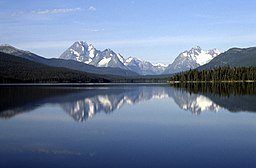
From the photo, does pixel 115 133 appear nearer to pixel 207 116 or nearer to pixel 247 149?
pixel 247 149

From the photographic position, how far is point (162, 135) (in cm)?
2277

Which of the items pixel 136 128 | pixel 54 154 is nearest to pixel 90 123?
pixel 136 128

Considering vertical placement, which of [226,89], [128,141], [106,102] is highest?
[226,89]

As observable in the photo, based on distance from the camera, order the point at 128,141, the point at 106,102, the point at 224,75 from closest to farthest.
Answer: the point at 128,141
the point at 106,102
the point at 224,75

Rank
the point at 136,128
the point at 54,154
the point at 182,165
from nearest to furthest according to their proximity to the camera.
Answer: the point at 182,165 → the point at 54,154 → the point at 136,128

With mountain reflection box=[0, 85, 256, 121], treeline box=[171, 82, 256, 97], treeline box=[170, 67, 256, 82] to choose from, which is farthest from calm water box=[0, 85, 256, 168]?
treeline box=[170, 67, 256, 82]

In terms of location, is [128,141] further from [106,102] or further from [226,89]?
[226,89]

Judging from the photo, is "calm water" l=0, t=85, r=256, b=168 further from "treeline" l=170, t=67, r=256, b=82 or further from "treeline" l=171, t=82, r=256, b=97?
"treeline" l=170, t=67, r=256, b=82

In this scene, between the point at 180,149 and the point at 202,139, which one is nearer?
the point at 180,149

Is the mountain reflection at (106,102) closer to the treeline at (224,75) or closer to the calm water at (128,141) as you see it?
the calm water at (128,141)

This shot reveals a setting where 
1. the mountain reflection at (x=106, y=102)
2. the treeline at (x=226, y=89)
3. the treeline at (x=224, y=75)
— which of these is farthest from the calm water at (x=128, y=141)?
the treeline at (x=224, y=75)

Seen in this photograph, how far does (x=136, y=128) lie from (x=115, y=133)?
8.86 ft

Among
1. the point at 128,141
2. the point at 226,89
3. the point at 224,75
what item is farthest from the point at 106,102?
the point at 224,75

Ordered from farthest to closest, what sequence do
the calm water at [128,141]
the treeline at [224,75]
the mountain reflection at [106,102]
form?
the treeline at [224,75] → the mountain reflection at [106,102] → the calm water at [128,141]
